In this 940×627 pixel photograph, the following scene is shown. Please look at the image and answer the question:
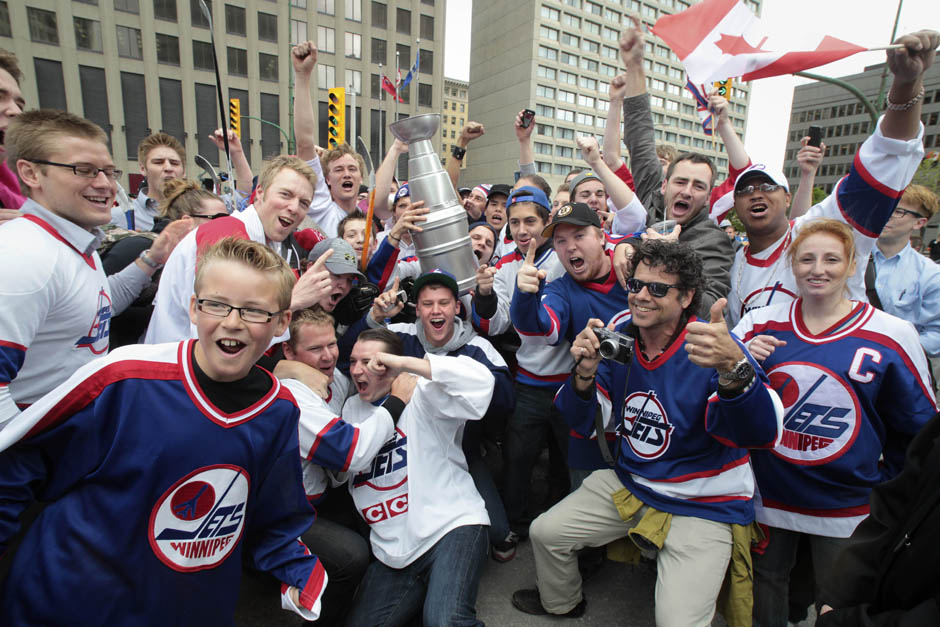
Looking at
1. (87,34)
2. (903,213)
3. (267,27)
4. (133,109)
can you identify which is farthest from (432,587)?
(267,27)

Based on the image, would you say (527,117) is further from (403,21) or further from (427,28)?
(427,28)

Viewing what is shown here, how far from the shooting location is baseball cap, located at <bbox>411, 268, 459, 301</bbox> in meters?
3.04

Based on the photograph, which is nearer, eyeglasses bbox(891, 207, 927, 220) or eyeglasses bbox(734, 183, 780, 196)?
eyeglasses bbox(734, 183, 780, 196)

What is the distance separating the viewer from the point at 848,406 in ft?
7.20

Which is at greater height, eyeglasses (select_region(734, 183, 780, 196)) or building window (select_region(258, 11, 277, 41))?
building window (select_region(258, 11, 277, 41))

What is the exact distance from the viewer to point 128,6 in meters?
32.6

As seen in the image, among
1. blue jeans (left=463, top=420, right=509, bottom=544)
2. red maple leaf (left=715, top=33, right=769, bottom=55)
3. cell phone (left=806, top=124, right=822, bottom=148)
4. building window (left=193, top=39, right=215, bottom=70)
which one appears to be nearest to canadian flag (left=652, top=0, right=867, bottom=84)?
red maple leaf (left=715, top=33, right=769, bottom=55)

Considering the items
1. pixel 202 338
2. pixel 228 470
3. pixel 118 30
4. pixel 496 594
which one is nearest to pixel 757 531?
pixel 496 594

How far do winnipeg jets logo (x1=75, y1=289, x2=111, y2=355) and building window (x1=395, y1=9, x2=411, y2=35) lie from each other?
45.8 metres

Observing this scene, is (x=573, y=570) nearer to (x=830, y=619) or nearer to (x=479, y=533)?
(x=479, y=533)

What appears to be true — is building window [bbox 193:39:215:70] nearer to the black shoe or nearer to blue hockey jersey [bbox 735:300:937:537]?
the black shoe

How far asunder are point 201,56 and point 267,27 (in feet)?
18.3

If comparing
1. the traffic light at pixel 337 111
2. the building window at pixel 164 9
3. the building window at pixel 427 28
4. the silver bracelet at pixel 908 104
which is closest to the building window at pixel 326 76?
the building window at pixel 427 28

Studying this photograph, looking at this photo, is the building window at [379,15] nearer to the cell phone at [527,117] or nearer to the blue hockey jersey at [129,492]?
the cell phone at [527,117]
